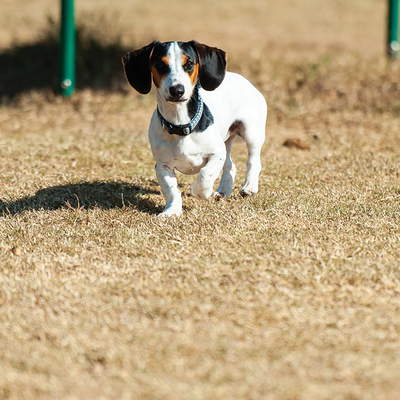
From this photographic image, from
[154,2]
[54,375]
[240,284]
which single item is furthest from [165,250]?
[154,2]

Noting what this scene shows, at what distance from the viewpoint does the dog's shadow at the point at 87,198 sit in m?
4.38

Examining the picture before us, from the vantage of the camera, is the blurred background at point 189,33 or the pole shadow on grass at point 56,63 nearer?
the pole shadow on grass at point 56,63

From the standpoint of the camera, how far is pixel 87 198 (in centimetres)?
459

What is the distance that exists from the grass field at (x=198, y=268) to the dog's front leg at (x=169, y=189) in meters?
0.09

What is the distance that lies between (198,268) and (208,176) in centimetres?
81

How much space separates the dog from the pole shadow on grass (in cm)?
468

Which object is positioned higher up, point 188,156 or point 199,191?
point 188,156

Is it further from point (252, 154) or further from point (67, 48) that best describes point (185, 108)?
point (67, 48)

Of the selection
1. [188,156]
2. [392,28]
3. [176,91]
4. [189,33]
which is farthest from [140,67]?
[189,33]

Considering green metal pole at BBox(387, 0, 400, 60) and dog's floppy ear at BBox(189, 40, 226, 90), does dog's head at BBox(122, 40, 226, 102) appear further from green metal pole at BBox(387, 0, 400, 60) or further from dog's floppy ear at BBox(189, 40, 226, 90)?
green metal pole at BBox(387, 0, 400, 60)

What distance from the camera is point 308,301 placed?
299 centimetres

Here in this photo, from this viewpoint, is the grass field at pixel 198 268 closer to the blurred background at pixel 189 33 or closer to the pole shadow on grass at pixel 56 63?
the pole shadow on grass at pixel 56 63

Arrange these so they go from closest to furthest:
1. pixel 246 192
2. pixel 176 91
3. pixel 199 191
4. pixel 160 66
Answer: pixel 176 91, pixel 160 66, pixel 199 191, pixel 246 192

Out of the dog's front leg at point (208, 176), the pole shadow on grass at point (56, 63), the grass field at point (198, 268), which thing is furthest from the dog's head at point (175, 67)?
the pole shadow on grass at point (56, 63)
